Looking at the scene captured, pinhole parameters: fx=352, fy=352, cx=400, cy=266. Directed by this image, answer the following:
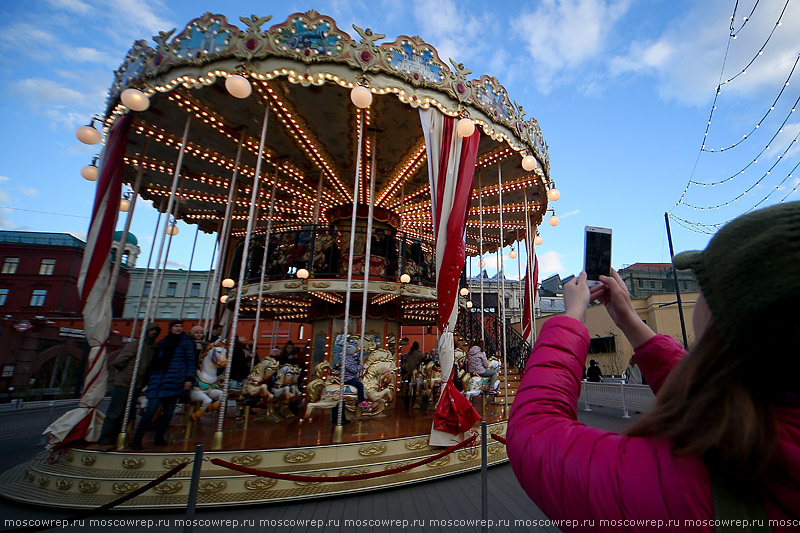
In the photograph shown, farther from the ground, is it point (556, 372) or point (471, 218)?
point (471, 218)

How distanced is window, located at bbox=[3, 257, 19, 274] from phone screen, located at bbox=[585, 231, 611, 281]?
38496 millimetres

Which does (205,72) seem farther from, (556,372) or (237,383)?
(556,372)

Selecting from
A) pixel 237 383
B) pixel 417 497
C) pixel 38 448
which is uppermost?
pixel 237 383

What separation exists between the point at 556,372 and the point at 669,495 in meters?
0.30

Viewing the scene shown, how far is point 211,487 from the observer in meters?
4.44

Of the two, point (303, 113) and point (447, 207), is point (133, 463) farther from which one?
point (303, 113)

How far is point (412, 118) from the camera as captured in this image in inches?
306

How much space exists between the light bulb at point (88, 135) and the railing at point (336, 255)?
13.1 ft

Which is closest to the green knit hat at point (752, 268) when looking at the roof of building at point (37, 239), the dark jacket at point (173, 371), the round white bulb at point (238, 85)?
the dark jacket at point (173, 371)

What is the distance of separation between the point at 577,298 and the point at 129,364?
6728 mm

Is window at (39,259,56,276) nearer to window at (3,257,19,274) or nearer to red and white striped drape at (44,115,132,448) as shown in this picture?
window at (3,257,19,274)

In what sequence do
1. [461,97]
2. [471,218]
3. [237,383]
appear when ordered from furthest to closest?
1. [471,218]
2. [237,383]
3. [461,97]

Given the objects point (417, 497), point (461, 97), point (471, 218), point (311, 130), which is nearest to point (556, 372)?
point (417, 497)

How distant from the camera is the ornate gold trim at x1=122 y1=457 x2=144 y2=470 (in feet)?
15.3
